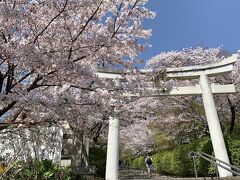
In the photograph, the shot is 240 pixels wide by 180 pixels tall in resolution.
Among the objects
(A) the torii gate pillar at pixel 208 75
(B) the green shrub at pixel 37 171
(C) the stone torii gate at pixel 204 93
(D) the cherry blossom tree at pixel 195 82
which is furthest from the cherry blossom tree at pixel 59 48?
(D) the cherry blossom tree at pixel 195 82

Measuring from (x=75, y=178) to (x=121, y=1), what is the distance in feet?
21.7

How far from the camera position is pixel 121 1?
4785 mm

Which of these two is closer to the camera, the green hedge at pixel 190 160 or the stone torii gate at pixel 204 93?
the stone torii gate at pixel 204 93

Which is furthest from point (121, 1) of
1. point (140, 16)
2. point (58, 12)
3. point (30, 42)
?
point (30, 42)

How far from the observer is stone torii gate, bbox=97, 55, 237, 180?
32.7ft

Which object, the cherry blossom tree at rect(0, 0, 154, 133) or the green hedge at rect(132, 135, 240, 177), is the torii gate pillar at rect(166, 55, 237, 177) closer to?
the green hedge at rect(132, 135, 240, 177)

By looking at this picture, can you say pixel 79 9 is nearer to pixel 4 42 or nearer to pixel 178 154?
pixel 4 42

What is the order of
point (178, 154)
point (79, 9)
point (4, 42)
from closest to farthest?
point (4, 42)
point (79, 9)
point (178, 154)

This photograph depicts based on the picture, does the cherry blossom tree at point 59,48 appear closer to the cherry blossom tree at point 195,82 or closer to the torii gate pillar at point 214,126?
the torii gate pillar at point 214,126

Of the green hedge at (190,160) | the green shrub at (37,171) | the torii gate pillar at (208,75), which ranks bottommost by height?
the green shrub at (37,171)

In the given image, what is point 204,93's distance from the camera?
11.1 m

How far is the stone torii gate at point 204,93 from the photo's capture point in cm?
996

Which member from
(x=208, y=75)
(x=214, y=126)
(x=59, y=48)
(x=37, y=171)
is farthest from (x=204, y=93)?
(x=59, y=48)

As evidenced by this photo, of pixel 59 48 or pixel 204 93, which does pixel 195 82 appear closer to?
pixel 204 93
